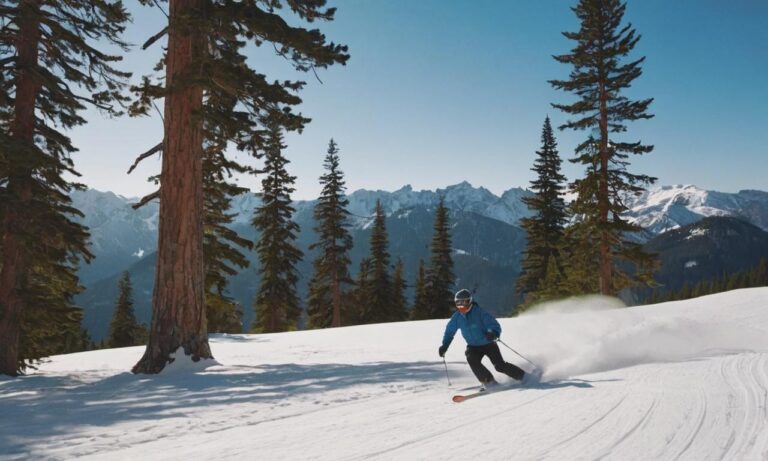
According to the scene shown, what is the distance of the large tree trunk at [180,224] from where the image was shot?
8203mm

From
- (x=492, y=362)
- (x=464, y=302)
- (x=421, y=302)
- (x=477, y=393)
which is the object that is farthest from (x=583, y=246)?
(x=421, y=302)

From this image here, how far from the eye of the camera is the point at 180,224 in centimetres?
840

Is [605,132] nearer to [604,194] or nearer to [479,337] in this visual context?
[604,194]

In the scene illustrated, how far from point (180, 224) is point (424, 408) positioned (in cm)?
601

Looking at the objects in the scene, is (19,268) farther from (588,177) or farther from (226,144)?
(588,177)

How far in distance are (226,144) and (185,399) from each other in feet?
21.7

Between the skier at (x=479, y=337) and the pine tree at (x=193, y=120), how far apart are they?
16.2ft

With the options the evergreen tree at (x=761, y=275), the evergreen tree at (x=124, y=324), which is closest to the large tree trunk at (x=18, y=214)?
the evergreen tree at (x=124, y=324)

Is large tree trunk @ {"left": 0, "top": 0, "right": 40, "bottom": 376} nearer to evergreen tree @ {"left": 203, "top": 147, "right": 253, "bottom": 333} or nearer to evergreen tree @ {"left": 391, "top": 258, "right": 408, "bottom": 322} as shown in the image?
evergreen tree @ {"left": 203, "top": 147, "right": 253, "bottom": 333}

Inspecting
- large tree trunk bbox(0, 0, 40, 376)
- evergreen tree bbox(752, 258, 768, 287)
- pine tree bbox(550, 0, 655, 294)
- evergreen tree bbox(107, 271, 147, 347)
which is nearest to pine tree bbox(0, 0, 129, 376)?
large tree trunk bbox(0, 0, 40, 376)

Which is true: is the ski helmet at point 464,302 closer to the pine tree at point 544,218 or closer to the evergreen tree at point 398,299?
the pine tree at point 544,218

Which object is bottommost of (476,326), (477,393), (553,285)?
(477,393)

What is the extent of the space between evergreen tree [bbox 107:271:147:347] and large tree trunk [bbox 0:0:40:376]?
42.9 m

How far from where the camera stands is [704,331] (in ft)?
29.2
